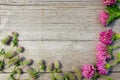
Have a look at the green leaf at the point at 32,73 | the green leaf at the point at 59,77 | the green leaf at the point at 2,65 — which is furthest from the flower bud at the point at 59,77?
the green leaf at the point at 2,65

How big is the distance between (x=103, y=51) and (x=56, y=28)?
0.36m

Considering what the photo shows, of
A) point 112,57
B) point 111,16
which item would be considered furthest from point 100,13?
point 112,57

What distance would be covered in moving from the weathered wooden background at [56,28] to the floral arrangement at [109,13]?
5 centimetres

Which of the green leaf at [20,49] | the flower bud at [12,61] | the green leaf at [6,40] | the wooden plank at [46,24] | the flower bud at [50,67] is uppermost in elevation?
the wooden plank at [46,24]

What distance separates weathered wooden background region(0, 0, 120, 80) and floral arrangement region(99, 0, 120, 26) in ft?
0.16

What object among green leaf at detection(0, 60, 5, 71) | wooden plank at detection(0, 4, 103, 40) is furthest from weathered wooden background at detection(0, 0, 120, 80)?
green leaf at detection(0, 60, 5, 71)

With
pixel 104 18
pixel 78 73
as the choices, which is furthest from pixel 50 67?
pixel 104 18

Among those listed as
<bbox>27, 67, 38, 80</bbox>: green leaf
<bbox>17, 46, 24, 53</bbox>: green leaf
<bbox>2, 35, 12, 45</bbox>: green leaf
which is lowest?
<bbox>27, 67, 38, 80</bbox>: green leaf

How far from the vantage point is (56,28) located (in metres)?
3.38

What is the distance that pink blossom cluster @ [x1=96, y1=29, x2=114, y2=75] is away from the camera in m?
3.32

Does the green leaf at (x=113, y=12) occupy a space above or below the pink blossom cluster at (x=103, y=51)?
above

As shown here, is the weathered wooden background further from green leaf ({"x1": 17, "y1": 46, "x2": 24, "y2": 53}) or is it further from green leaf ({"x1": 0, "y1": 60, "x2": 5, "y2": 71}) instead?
green leaf ({"x1": 0, "y1": 60, "x2": 5, "y2": 71})

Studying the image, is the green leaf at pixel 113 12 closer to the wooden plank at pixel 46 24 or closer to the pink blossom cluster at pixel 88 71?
the wooden plank at pixel 46 24

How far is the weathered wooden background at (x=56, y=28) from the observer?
3365 mm
